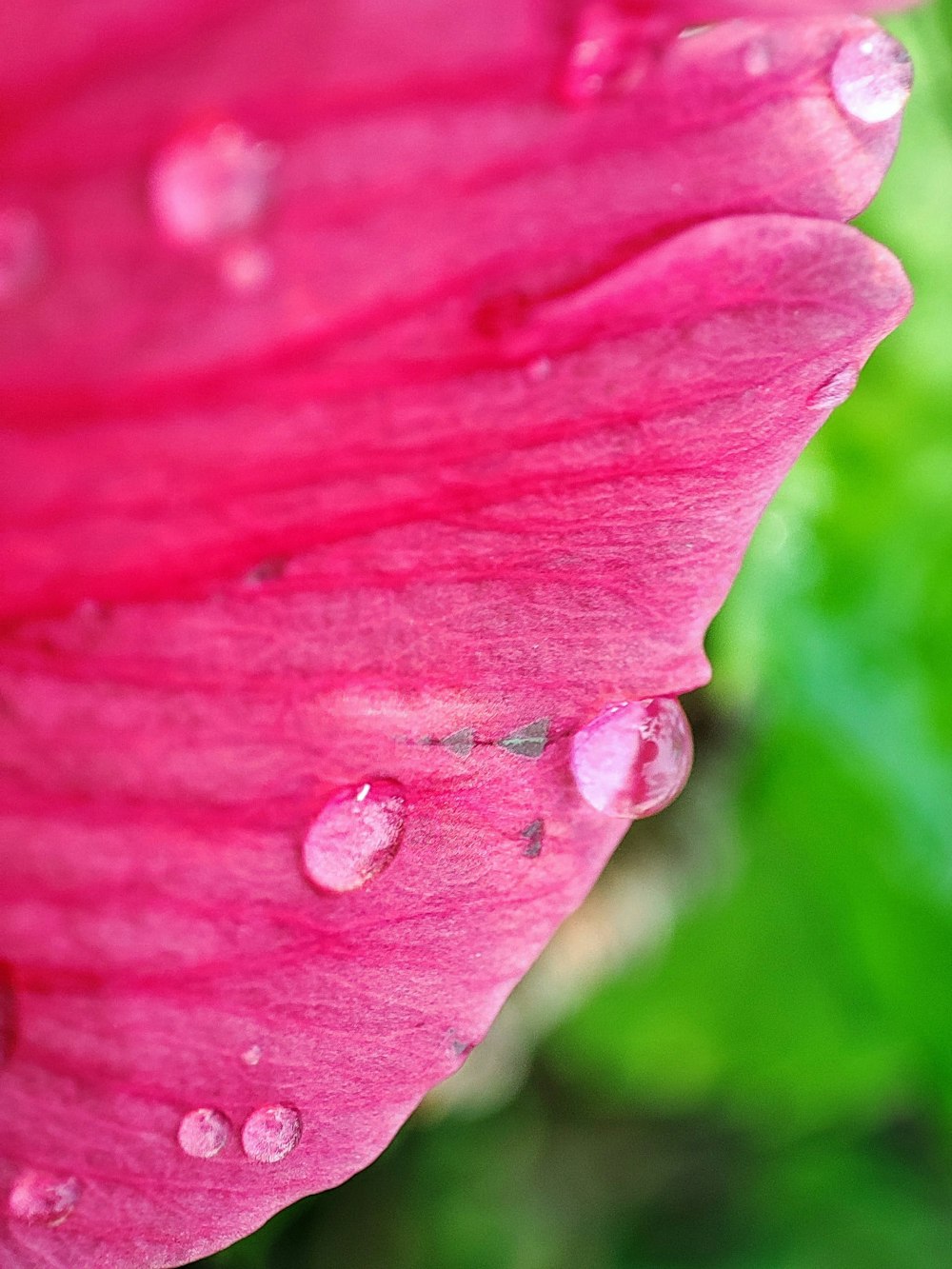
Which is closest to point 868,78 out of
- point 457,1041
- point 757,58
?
point 757,58

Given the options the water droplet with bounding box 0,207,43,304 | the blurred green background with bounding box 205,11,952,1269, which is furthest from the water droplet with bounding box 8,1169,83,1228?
the blurred green background with bounding box 205,11,952,1269

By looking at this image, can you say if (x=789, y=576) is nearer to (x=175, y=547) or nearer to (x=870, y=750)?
(x=870, y=750)

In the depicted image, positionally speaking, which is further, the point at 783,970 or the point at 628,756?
the point at 783,970

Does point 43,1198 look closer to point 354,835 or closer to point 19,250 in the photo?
point 354,835

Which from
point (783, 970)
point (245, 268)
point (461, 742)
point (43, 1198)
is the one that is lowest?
point (783, 970)

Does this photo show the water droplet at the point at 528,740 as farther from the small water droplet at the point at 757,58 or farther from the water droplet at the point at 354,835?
the small water droplet at the point at 757,58

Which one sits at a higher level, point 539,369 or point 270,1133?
point 539,369
